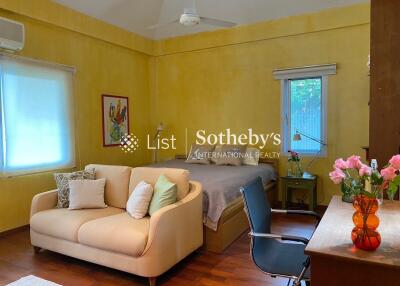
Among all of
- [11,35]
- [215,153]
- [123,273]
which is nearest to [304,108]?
→ [215,153]

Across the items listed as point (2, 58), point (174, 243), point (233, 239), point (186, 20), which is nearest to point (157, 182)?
point (174, 243)

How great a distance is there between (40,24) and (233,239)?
11.9 ft

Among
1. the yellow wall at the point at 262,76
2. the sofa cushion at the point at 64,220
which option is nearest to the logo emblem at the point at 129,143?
the yellow wall at the point at 262,76

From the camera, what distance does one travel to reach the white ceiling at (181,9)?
4.39 meters

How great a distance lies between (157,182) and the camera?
9.58ft

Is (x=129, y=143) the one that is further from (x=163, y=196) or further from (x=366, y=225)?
(x=366, y=225)

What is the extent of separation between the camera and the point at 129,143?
216 inches

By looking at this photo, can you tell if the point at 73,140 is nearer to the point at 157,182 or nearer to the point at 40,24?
the point at 40,24

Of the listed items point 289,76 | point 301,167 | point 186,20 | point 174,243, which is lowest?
point 174,243

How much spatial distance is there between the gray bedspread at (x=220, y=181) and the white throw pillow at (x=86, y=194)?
42.1 inches

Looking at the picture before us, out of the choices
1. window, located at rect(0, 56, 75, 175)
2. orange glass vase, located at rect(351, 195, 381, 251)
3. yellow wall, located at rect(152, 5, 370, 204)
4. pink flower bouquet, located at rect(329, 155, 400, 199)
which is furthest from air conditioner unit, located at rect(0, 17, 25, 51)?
orange glass vase, located at rect(351, 195, 381, 251)

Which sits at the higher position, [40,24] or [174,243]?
[40,24]

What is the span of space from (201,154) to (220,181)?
1.62 m

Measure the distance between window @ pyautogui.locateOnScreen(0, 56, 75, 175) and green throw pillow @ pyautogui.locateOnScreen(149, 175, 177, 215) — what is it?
203 centimetres
